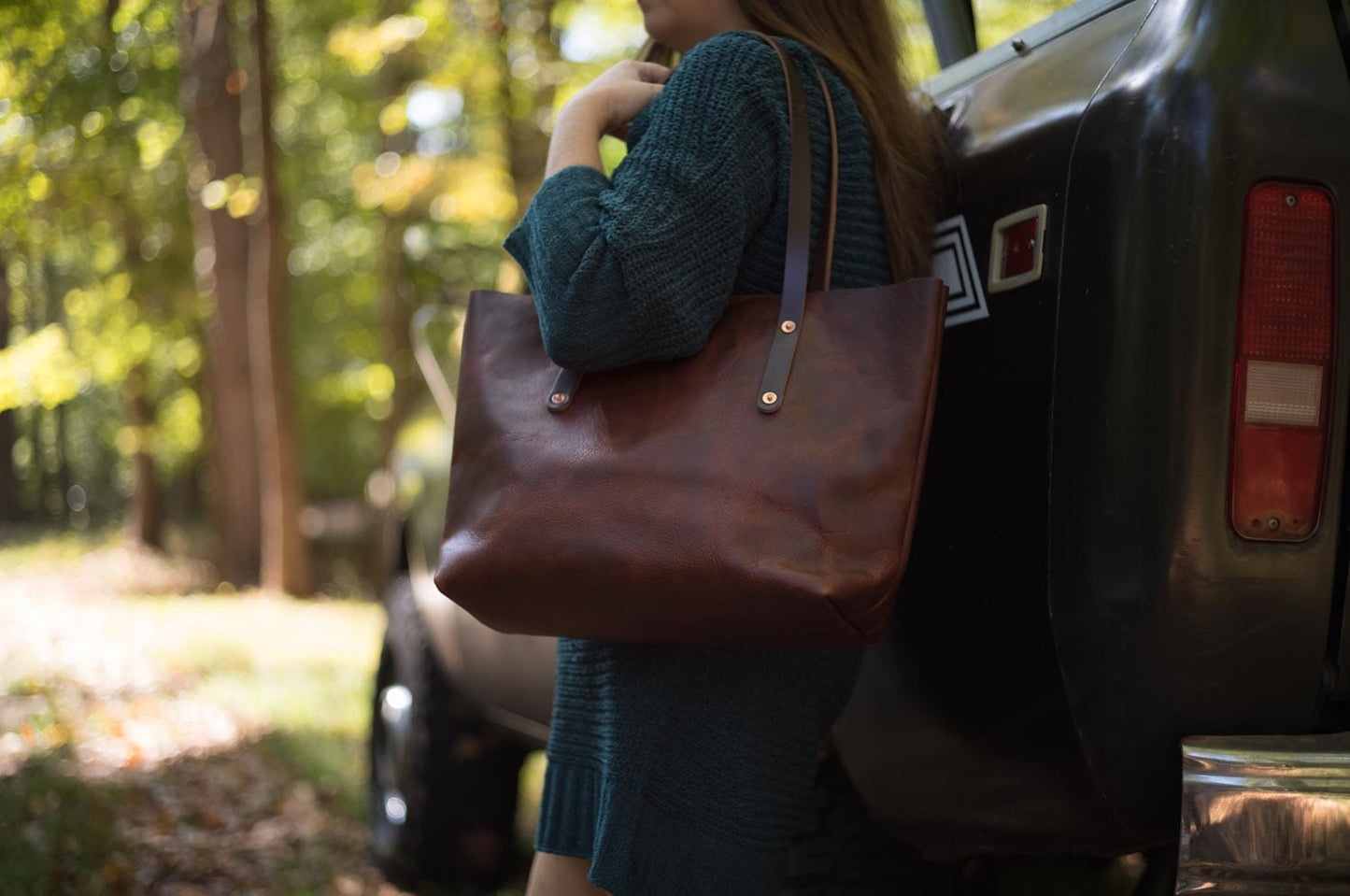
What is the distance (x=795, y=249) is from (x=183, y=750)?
418cm

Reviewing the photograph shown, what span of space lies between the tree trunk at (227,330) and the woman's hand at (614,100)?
10.0m

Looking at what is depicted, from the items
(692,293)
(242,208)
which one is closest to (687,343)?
(692,293)

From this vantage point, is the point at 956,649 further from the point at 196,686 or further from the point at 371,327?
the point at 371,327

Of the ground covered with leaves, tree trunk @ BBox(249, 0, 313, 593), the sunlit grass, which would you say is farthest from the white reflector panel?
the sunlit grass

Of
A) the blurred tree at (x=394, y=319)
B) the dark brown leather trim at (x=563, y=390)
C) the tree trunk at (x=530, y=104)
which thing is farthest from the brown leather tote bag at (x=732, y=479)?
the blurred tree at (x=394, y=319)

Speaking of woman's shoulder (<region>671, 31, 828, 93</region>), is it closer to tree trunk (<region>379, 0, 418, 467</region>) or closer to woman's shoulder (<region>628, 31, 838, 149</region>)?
woman's shoulder (<region>628, 31, 838, 149</region>)

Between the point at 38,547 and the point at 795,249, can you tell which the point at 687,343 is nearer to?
A: the point at 795,249

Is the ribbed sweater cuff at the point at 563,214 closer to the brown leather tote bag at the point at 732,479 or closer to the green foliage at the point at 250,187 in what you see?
the brown leather tote bag at the point at 732,479

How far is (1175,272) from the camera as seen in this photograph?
58.5 inches

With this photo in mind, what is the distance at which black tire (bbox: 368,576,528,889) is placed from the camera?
11.3ft

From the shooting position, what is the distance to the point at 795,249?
159 cm

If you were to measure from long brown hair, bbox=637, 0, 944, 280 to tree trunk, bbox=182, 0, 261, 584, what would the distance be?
10107 millimetres

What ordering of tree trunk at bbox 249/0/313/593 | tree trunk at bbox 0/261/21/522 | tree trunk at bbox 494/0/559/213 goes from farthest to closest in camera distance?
1. tree trunk at bbox 249/0/313/593
2. tree trunk at bbox 494/0/559/213
3. tree trunk at bbox 0/261/21/522

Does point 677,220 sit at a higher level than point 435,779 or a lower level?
higher
